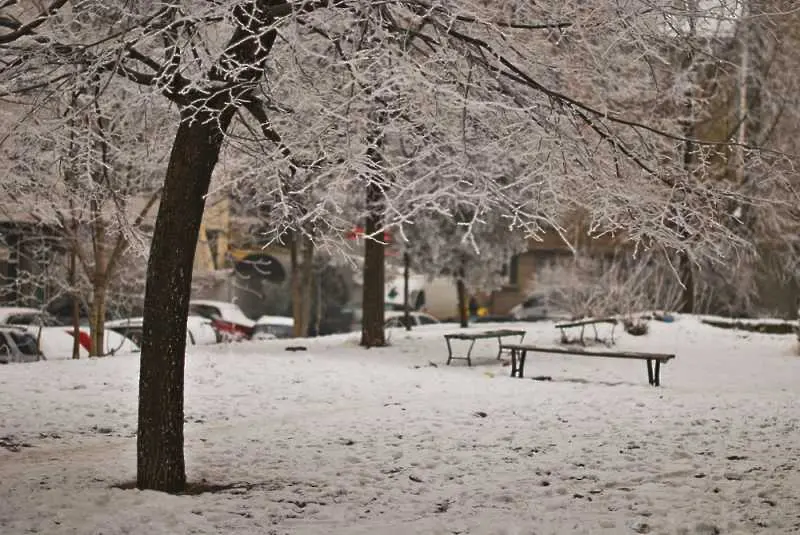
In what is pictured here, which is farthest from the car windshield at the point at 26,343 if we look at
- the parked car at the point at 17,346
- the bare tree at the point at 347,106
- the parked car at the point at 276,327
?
the parked car at the point at 276,327

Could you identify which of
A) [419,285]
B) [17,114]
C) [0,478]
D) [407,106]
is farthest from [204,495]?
[419,285]

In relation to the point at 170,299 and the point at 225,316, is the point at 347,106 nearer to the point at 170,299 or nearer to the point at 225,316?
the point at 170,299

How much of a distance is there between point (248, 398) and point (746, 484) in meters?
6.81

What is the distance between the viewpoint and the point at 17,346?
17031mm

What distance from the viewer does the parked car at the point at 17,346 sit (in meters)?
16.8

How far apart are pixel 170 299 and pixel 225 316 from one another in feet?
57.9

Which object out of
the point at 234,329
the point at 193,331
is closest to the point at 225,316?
the point at 234,329

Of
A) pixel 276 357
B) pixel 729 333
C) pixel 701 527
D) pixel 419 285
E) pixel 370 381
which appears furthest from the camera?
pixel 419 285

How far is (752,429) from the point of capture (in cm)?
998

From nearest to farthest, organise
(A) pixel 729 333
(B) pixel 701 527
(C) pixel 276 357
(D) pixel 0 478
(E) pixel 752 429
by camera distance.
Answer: (B) pixel 701 527, (D) pixel 0 478, (E) pixel 752 429, (C) pixel 276 357, (A) pixel 729 333

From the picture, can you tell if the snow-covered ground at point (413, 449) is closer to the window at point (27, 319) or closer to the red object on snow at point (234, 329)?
the window at point (27, 319)

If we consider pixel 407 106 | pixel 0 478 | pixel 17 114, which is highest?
pixel 17 114

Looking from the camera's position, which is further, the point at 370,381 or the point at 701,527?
the point at 370,381

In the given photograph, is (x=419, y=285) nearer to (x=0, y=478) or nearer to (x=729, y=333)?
(x=729, y=333)
